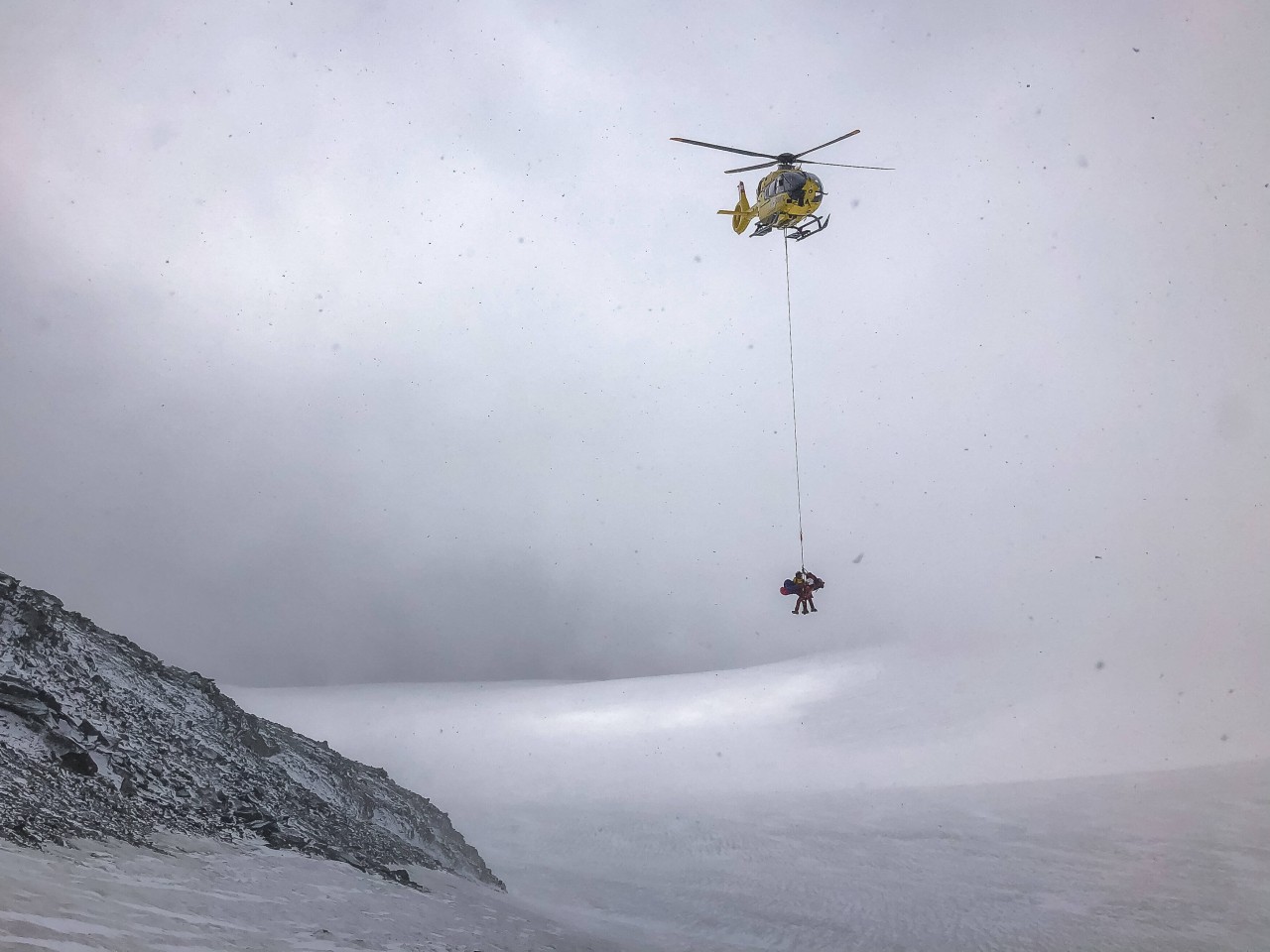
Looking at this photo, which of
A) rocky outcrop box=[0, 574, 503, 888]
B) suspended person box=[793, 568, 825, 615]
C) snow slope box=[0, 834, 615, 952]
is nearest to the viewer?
snow slope box=[0, 834, 615, 952]

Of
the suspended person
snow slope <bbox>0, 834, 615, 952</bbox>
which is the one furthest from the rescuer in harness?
snow slope <bbox>0, 834, 615, 952</bbox>

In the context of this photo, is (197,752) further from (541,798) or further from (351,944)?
(541,798)

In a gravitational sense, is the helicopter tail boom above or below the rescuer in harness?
above

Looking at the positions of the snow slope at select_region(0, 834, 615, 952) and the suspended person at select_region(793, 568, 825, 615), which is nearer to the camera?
the snow slope at select_region(0, 834, 615, 952)

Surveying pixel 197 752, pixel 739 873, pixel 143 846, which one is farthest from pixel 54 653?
pixel 739 873

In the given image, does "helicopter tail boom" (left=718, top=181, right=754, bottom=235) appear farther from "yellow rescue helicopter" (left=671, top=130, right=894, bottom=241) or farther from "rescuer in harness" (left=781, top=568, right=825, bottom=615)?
"rescuer in harness" (left=781, top=568, right=825, bottom=615)

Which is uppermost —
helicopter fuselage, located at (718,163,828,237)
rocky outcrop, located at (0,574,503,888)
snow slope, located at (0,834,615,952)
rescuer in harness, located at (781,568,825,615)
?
helicopter fuselage, located at (718,163,828,237)

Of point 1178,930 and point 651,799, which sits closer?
point 1178,930

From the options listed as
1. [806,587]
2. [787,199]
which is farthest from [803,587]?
[787,199]

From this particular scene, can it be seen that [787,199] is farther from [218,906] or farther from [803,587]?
[218,906]
